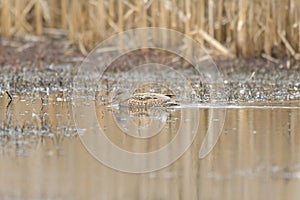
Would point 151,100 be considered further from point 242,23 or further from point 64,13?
point 64,13

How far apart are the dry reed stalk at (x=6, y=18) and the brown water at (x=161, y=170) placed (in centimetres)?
578

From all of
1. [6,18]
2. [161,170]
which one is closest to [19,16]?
[6,18]

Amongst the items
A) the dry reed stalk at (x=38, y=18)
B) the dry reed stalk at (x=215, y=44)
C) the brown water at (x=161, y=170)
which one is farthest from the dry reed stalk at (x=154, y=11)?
the brown water at (x=161, y=170)

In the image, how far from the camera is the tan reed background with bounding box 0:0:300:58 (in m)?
10.9

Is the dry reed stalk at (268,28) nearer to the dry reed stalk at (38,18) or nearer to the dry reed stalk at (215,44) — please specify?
the dry reed stalk at (215,44)

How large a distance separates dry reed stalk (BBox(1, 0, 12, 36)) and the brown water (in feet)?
19.0

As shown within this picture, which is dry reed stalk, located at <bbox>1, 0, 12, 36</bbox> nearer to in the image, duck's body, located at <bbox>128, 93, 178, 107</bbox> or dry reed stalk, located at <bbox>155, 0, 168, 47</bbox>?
dry reed stalk, located at <bbox>155, 0, 168, 47</bbox>

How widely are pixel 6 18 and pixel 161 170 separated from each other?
817 centimetres

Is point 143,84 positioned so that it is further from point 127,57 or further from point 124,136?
point 124,136

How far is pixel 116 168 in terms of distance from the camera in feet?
17.3

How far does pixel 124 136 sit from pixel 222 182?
1565 millimetres

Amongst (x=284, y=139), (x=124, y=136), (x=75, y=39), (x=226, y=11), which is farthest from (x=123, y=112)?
(x=75, y=39)

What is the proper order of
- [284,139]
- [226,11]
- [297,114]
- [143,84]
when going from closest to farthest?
[284,139] < [297,114] < [143,84] < [226,11]

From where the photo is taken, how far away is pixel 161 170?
5234 millimetres
